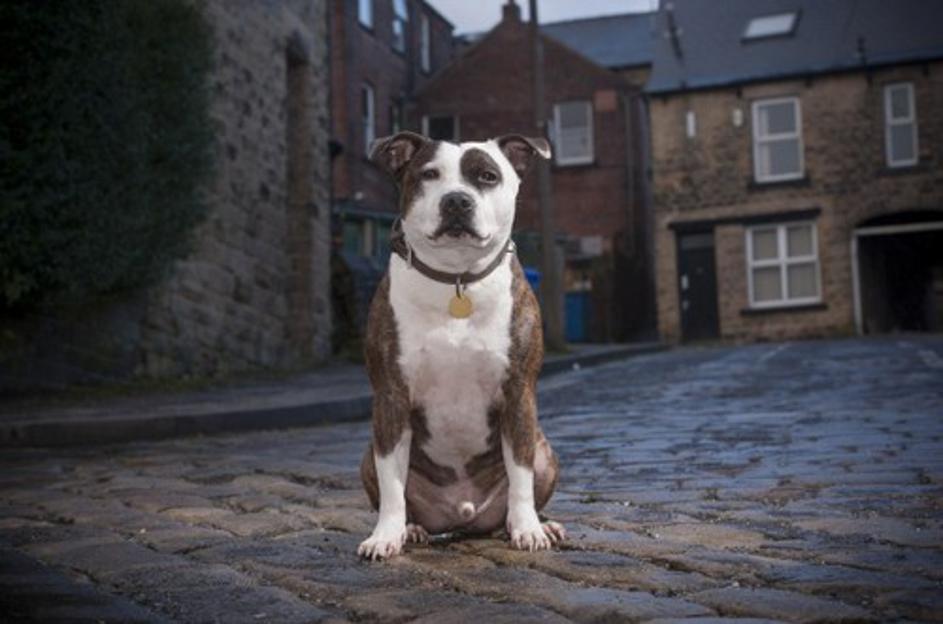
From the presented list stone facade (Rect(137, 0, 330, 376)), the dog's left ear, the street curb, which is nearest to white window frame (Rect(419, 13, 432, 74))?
stone facade (Rect(137, 0, 330, 376))

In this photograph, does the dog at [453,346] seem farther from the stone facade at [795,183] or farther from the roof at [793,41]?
the roof at [793,41]

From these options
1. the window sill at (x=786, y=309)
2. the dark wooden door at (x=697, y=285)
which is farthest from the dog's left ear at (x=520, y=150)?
the dark wooden door at (x=697, y=285)

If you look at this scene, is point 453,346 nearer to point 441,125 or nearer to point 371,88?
point 371,88

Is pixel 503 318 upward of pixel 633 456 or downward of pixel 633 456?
upward

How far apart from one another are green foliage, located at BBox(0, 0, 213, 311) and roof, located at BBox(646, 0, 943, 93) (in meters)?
18.5

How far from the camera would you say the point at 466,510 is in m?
4.03

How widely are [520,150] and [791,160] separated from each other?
2534 cm

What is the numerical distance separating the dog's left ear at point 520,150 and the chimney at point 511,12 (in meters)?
30.1

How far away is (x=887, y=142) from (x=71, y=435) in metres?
23.4

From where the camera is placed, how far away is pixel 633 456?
21.8 ft

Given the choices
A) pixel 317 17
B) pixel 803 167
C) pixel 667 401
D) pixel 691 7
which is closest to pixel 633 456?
pixel 667 401

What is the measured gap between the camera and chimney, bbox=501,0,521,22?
33.3 meters

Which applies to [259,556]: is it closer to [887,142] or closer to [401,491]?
[401,491]

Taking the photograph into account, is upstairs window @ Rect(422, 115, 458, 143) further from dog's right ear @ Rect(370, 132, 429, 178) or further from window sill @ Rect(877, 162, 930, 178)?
dog's right ear @ Rect(370, 132, 429, 178)
